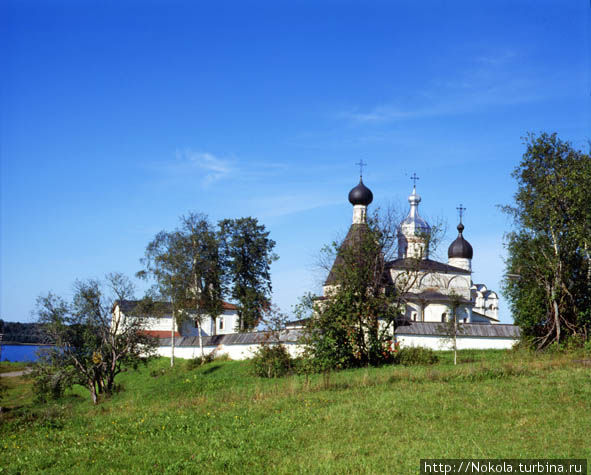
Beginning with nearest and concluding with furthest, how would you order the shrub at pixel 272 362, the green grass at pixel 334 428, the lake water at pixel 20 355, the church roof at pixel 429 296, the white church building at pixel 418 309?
the green grass at pixel 334 428
the shrub at pixel 272 362
the white church building at pixel 418 309
the lake water at pixel 20 355
the church roof at pixel 429 296

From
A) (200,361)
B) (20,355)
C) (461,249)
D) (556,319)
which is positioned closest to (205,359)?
(200,361)

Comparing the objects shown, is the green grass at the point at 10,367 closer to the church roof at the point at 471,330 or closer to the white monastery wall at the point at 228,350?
the white monastery wall at the point at 228,350

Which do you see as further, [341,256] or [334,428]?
[341,256]

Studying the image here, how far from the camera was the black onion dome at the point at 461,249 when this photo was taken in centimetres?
5078

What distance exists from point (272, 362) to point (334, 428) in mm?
15060

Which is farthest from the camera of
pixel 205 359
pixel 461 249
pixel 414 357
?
pixel 461 249

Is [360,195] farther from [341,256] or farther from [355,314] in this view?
[355,314]

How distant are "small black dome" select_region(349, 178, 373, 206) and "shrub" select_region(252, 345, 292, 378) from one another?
21.6 meters

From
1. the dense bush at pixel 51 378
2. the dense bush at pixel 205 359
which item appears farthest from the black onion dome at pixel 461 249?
the dense bush at pixel 51 378

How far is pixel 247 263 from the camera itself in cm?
4591

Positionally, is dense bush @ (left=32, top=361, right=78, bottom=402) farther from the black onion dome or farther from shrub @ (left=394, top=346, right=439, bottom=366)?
the black onion dome

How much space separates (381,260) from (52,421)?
15.8 meters

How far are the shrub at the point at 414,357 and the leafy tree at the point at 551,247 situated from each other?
4672 mm

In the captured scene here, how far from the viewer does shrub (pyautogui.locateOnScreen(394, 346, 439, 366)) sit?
24125 mm
